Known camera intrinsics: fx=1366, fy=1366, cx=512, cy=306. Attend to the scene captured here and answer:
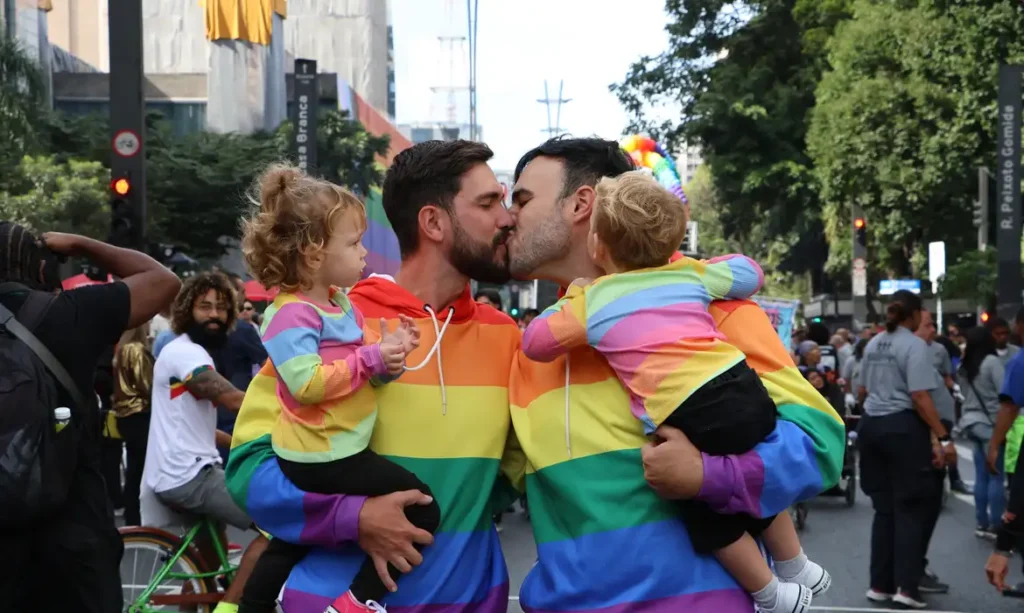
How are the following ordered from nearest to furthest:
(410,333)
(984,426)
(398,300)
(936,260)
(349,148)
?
(410,333) → (398,300) → (984,426) → (936,260) → (349,148)

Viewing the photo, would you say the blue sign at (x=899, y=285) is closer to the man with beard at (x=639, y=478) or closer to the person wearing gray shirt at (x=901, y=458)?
the person wearing gray shirt at (x=901, y=458)

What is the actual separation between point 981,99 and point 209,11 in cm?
3577

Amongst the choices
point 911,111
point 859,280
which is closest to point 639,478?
point 859,280

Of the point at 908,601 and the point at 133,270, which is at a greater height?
the point at 133,270

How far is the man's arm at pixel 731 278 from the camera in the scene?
2955 mm

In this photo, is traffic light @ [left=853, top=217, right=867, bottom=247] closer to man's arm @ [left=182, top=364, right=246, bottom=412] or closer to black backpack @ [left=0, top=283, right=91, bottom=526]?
man's arm @ [left=182, top=364, right=246, bottom=412]

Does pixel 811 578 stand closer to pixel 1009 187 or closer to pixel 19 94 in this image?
pixel 1009 187

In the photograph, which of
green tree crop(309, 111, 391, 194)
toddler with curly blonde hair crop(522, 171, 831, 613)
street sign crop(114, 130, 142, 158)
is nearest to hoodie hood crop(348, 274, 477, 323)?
toddler with curly blonde hair crop(522, 171, 831, 613)

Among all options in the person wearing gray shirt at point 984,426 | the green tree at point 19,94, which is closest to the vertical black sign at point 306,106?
the green tree at point 19,94

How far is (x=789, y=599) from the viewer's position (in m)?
2.94

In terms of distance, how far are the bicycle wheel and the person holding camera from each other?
2786 millimetres

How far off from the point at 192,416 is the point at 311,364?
175 inches

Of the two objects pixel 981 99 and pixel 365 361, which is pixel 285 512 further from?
pixel 981 99

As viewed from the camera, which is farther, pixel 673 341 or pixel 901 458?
pixel 901 458
